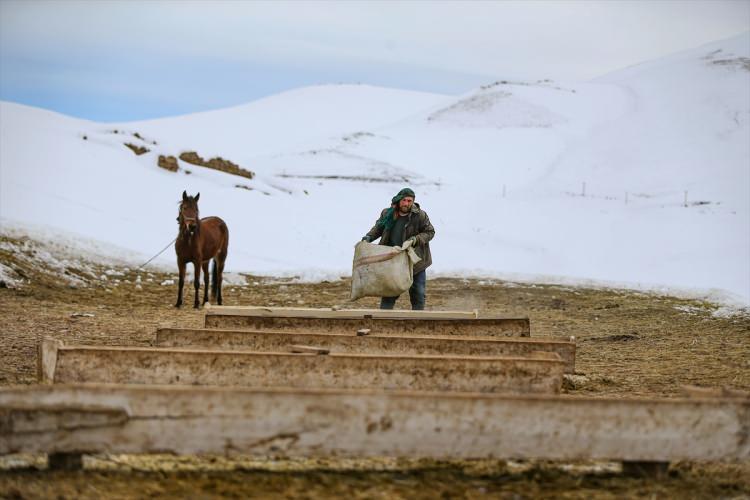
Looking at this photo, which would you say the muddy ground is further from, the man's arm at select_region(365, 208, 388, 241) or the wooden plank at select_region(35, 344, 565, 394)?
the man's arm at select_region(365, 208, 388, 241)

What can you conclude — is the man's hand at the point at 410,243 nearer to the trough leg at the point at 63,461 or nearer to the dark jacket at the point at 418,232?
the dark jacket at the point at 418,232

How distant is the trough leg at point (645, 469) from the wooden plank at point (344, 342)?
2270 millimetres

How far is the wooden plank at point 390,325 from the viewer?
8.26 meters

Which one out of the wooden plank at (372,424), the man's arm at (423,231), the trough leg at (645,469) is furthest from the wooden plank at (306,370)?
the man's arm at (423,231)

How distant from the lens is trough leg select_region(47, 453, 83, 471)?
4363mm

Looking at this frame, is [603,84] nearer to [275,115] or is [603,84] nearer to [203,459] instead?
[275,115]

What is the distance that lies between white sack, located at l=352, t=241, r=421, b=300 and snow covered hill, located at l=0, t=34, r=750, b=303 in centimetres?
836

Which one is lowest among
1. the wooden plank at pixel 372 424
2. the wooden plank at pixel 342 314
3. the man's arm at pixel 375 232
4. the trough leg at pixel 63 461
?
the trough leg at pixel 63 461

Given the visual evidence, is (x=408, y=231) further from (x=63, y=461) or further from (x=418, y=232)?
(x=63, y=461)

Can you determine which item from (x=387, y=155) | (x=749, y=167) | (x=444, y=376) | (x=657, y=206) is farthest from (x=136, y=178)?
(x=387, y=155)

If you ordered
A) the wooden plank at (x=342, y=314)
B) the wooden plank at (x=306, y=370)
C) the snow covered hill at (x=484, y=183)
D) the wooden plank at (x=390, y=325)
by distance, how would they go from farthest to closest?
the snow covered hill at (x=484, y=183) → the wooden plank at (x=342, y=314) → the wooden plank at (x=390, y=325) → the wooden plank at (x=306, y=370)

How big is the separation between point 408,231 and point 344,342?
332 centimetres

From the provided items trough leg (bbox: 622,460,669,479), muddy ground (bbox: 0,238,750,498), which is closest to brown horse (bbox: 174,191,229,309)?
muddy ground (bbox: 0,238,750,498)

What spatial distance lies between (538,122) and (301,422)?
193 ft
